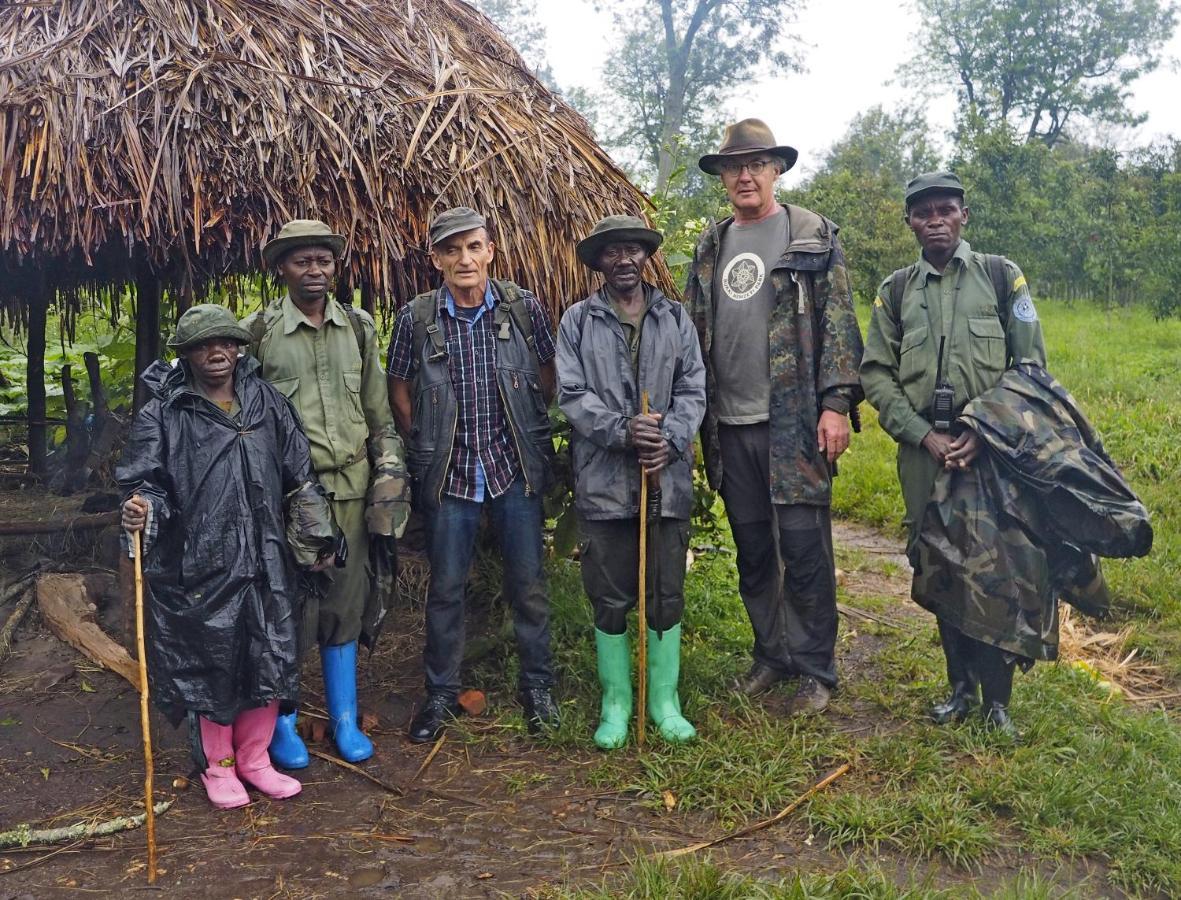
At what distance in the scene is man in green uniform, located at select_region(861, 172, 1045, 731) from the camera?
3725 millimetres

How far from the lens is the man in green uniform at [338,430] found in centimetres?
368

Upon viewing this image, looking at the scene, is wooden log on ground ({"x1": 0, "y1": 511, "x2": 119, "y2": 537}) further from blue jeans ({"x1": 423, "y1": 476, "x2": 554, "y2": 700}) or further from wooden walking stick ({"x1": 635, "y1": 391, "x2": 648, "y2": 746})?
wooden walking stick ({"x1": 635, "y1": 391, "x2": 648, "y2": 746})

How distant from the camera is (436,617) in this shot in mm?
3988

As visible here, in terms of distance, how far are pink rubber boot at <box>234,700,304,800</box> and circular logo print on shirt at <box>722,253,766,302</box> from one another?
7.66ft

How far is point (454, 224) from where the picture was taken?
12.4ft

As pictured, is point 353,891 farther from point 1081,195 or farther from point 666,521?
point 1081,195

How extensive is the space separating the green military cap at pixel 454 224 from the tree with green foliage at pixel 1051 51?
27367 millimetres

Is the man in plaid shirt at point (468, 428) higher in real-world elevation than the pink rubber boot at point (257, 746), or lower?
higher

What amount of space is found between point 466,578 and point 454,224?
1.39 m

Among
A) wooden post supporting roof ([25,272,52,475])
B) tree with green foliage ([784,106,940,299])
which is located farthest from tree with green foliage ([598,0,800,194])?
wooden post supporting roof ([25,272,52,475])

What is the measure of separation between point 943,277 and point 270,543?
2.64m

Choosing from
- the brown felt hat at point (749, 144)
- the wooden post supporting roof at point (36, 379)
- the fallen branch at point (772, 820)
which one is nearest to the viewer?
the fallen branch at point (772, 820)

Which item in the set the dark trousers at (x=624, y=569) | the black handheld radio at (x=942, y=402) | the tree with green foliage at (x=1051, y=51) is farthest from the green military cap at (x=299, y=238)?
the tree with green foliage at (x=1051, y=51)

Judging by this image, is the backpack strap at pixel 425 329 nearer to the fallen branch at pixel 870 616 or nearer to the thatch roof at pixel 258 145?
the thatch roof at pixel 258 145
